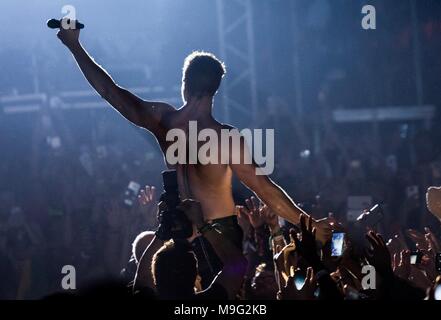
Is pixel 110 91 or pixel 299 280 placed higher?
pixel 110 91

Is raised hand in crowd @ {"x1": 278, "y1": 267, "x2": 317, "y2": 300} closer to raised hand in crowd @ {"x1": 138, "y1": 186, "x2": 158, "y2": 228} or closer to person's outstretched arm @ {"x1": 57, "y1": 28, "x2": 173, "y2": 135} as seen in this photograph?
person's outstretched arm @ {"x1": 57, "y1": 28, "x2": 173, "y2": 135}

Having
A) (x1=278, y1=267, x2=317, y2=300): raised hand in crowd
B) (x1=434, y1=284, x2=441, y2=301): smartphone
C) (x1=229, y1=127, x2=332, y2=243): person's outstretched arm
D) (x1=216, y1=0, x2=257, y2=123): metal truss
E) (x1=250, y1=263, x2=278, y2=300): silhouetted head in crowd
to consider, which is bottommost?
(x1=250, y1=263, x2=278, y2=300): silhouetted head in crowd

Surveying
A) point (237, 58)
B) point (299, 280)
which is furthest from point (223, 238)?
point (237, 58)

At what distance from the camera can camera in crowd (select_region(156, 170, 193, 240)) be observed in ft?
9.09

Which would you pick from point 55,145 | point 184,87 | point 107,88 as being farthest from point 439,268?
point 55,145

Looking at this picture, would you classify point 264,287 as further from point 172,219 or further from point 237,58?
point 237,58

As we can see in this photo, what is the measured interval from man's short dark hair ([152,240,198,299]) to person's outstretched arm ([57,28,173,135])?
93 centimetres

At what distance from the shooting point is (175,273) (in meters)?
2.65

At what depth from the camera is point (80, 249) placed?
6605 millimetres

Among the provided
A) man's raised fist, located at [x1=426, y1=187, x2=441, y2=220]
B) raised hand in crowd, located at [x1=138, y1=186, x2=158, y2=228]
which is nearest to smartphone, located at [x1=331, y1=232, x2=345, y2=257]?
man's raised fist, located at [x1=426, y1=187, x2=441, y2=220]

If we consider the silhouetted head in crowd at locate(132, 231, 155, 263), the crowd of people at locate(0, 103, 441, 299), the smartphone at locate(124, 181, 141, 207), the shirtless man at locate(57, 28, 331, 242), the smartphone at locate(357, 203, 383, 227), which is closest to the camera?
the crowd of people at locate(0, 103, 441, 299)

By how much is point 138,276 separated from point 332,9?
26.6 feet

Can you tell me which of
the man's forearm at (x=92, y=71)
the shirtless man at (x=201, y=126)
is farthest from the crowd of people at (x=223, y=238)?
the man's forearm at (x=92, y=71)

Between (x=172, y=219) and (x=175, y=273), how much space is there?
0.22m
